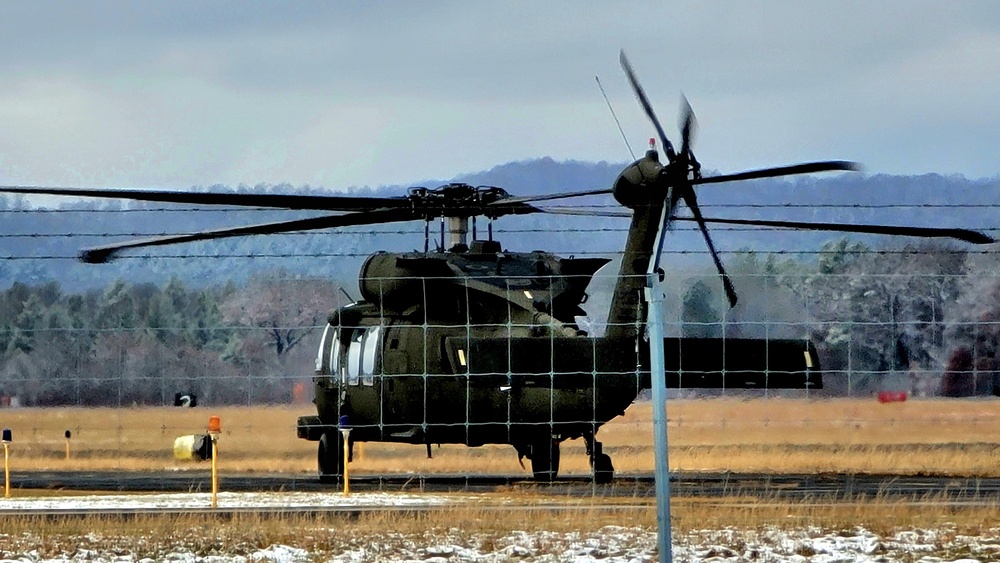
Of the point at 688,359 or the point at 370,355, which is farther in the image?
the point at 370,355

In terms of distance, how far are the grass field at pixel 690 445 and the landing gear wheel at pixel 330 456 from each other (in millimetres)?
1351

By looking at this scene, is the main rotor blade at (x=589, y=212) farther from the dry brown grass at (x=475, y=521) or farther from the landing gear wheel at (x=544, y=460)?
the dry brown grass at (x=475, y=521)

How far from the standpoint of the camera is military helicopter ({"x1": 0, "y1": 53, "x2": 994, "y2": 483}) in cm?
1850

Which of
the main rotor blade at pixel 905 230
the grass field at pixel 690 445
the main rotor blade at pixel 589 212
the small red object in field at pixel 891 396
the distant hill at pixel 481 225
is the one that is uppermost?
the distant hill at pixel 481 225

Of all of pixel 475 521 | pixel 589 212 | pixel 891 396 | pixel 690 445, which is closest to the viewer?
pixel 475 521

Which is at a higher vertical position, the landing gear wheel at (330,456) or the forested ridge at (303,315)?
the forested ridge at (303,315)

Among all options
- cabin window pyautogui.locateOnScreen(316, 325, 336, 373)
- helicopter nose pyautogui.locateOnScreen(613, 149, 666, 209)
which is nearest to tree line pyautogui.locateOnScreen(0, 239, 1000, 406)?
cabin window pyautogui.locateOnScreen(316, 325, 336, 373)

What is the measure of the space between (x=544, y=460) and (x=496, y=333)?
2.92 m

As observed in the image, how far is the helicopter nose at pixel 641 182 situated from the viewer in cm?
1942

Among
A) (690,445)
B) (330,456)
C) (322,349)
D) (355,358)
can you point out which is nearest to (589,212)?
(355,358)

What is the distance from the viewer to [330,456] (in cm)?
2555

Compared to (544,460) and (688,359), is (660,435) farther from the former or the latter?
(544,460)

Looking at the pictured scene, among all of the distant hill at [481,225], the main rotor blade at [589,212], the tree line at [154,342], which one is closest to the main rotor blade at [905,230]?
the main rotor blade at [589,212]

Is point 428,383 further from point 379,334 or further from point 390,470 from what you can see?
point 390,470
